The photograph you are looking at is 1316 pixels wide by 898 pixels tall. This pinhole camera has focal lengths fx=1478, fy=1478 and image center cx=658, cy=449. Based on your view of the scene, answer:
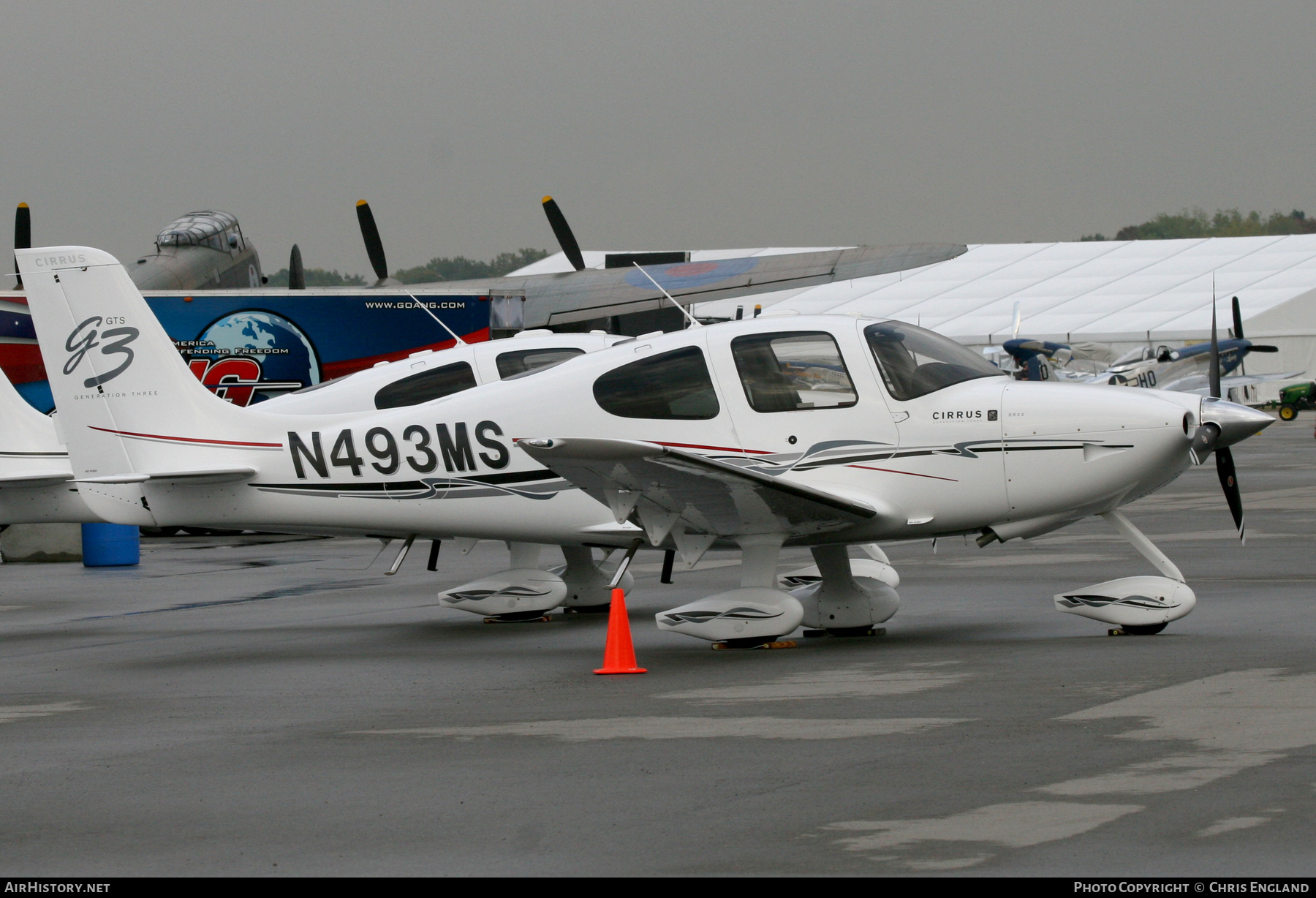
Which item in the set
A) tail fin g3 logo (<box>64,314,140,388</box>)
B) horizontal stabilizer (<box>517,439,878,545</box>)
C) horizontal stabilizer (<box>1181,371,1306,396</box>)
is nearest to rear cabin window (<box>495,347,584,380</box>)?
tail fin g3 logo (<box>64,314,140,388</box>)

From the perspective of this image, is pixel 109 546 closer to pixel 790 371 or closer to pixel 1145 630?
pixel 790 371

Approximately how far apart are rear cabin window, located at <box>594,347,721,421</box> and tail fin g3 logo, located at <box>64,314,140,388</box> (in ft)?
13.6

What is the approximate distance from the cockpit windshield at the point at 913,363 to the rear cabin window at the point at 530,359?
11.3ft

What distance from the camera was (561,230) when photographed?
110 ft

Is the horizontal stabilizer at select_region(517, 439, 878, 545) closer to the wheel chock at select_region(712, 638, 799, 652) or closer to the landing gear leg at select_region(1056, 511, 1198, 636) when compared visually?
the wheel chock at select_region(712, 638, 799, 652)

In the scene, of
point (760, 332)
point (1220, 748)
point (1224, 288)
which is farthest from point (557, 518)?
point (1224, 288)

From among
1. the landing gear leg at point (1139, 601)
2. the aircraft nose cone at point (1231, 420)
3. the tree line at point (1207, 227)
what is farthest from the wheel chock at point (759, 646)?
the tree line at point (1207, 227)

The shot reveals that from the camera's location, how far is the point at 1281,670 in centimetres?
834

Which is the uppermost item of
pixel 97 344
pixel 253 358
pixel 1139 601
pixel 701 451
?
pixel 97 344

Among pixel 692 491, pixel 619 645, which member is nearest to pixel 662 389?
pixel 692 491

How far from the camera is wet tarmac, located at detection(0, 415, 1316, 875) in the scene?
16.6 feet

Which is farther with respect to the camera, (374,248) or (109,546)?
(374,248)

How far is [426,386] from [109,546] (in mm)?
9220

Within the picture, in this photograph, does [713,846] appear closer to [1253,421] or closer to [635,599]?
[1253,421]
